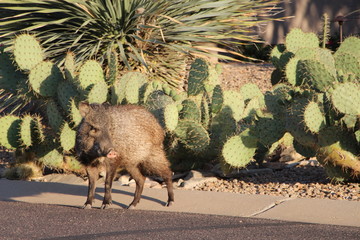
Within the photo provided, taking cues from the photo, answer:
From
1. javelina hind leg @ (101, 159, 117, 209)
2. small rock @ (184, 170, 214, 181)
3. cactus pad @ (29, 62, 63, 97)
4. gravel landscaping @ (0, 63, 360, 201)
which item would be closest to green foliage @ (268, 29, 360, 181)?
gravel landscaping @ (0, 63, 360, 201)

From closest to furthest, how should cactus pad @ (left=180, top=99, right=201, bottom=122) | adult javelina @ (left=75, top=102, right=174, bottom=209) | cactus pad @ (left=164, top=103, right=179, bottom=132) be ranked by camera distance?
adult javelina @ (left=75, top=102, right=174, bottom=209) → cactus pad @ (left=164, top=103, right=179, bottom=132) → cactus pad @ (left=180, top=99, right=201, bottom=122)

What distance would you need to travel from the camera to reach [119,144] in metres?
6.39

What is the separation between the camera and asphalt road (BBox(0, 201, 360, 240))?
515 cm

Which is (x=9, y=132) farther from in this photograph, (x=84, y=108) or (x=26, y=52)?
(x=84, y=108)

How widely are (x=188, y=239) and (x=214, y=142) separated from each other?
3.18 metres

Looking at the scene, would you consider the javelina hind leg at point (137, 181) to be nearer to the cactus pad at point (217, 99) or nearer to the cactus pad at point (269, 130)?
the cactus pad at point (269, 130)

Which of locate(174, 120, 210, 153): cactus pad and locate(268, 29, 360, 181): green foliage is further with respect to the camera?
locate(174, 120, 210, 153): cactus pad

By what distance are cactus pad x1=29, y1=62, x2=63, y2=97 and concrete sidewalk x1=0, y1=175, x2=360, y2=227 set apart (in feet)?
3.84

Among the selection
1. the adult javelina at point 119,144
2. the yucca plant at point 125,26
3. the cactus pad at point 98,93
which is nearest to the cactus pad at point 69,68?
the cactus pad at point 98,93

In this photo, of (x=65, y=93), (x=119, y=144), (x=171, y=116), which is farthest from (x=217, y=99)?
(x=119, y=144)

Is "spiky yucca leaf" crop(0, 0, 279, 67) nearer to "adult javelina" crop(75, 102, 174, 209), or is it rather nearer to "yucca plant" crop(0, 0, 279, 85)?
"yucca plant" crop(0, 0, 279, 85)

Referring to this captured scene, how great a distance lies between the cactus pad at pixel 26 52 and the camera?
27.3ft

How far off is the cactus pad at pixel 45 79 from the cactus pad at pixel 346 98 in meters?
3.58

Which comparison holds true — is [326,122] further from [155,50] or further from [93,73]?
[155,50]
